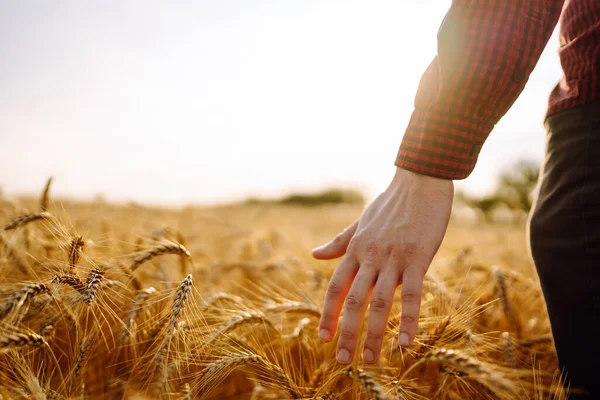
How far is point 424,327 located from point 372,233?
1.39 feet

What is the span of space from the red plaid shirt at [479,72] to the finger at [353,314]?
1.03 feet

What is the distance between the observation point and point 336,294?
1008mm

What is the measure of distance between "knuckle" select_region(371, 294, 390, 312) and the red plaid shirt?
0.33m

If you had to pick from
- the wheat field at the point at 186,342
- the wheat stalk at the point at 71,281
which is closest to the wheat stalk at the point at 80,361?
the wheat field at the point at 186,342

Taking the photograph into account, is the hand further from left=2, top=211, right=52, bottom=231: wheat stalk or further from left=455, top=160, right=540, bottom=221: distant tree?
left=455, top=160, right=540, bottom=221: distant tree

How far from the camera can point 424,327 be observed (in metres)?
1.25

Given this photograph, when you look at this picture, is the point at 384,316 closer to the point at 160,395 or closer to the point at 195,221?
the point at 160,395

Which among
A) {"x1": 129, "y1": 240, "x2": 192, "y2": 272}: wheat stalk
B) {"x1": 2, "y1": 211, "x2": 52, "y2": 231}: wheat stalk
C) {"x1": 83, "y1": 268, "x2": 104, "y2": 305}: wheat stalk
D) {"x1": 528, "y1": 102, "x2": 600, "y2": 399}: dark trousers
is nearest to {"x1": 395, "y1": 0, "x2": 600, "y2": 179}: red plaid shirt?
{"x1": 528, "y1": 102, "x2": 600, "y2": 399}: dark trousers

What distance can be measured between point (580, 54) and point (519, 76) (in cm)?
19

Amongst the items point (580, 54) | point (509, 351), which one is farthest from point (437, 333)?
point (580, 54)

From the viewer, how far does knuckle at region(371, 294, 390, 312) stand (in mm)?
928

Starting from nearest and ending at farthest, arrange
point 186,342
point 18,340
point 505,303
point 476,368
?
point 476,368 → point 18,340 → point 186,342 → point 505,303

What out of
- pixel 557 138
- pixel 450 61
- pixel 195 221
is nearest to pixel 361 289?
pixel 450 61

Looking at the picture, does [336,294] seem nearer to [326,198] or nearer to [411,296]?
[411,296]
